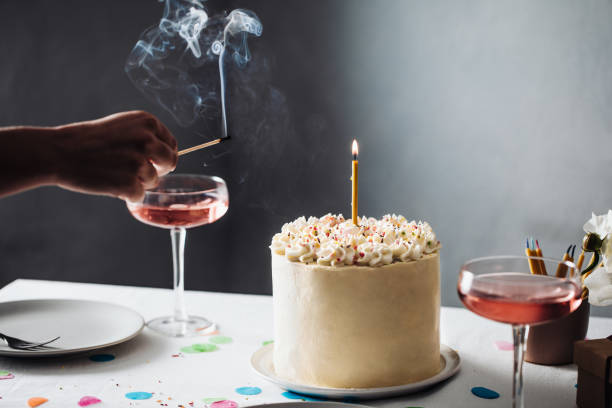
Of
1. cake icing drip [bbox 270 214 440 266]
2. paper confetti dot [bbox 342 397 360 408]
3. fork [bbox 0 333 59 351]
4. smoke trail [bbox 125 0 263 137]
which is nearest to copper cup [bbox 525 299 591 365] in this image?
cake icing drip [bbox 270 214 440 266]

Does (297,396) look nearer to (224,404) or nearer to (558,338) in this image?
(224,404)

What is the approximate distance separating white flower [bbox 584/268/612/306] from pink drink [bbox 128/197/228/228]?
72 cm

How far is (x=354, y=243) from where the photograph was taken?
40.2 inches

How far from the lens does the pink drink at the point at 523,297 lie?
0.78 m

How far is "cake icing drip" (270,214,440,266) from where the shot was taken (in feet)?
3.25

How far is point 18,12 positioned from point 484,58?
2.08 meters

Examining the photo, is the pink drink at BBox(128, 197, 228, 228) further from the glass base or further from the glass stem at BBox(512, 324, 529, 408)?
the glass stem at BBox(512, 324, 529, 408)

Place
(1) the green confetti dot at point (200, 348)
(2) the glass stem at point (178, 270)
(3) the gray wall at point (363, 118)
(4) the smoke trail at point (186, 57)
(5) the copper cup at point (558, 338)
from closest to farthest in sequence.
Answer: (5) the copper cup at point (558, 338) < (1) the green confetti dot at point (200, 348) < (2) the glass stem at point (178, 270) < (3) the gray wall at point (363, 118) < (4) the smoke trail at point (186, 57)

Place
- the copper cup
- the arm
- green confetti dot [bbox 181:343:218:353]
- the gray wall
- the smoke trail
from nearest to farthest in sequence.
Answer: the arm → the copper cup → green confetti dot [bbox 181:343:218:353] → the gray wall → the smoke trail

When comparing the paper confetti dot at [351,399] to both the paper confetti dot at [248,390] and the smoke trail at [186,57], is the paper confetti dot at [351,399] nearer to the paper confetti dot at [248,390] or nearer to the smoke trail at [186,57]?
the paper confetti dot at [248,390]

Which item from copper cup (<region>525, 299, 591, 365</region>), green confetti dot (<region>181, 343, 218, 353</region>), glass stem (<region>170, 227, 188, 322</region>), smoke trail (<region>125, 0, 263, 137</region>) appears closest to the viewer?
copper cup (<region>525, 299, 591, 365</region>)

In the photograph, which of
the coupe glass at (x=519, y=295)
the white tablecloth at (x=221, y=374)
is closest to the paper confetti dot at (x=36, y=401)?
the white tablecloth at (x=221, y=374)

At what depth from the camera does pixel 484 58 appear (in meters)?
2.90

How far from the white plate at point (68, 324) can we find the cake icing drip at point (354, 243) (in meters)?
0.39
